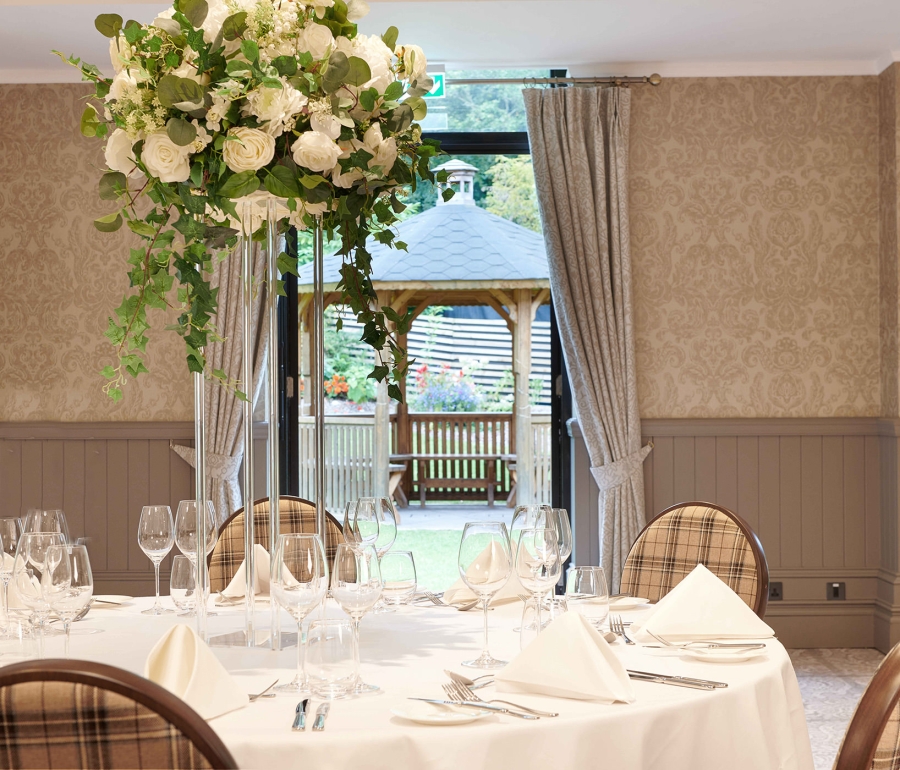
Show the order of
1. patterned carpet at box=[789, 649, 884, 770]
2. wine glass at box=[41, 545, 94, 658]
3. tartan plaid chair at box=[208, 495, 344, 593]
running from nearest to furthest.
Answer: wine glass at box=[41, 545, 94, 658] → tartan plaid chair at box=[208, 495, 344, 593] → patterned carpet at box=[789, 649, 884, 770]

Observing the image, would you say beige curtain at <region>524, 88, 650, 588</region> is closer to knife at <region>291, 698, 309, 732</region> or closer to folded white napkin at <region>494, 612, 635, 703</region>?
folded white napkin at <region>494, 612, 635, 703</region>

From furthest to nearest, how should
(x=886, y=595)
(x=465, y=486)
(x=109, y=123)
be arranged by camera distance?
1. (x=465, y=486)
2. (x=886, y=595)
3. (x=109, y=123)

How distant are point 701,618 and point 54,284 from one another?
3714 millimetres

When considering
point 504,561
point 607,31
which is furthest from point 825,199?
point 504,561

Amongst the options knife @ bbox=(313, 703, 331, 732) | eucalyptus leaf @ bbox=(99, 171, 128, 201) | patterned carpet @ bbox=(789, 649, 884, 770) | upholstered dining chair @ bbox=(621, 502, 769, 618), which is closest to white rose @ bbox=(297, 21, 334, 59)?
eucalyptus leaf @ bbox=(99, 171, 128, 201)

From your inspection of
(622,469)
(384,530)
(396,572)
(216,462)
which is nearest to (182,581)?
(384,530)

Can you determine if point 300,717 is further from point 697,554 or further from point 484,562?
point 697,554

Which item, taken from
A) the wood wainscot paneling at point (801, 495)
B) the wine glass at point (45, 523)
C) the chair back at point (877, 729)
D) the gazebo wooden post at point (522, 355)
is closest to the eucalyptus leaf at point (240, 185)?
the wine glass at point (45, 523)

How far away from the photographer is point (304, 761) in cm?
119

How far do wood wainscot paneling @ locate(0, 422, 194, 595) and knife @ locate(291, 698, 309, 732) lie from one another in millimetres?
3297

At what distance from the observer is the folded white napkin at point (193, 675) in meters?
1.28

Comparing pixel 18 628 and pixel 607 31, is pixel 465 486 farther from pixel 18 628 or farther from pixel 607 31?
pixel 18 628

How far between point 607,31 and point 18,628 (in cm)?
336

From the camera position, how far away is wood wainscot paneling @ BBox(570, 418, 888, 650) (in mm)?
4473
